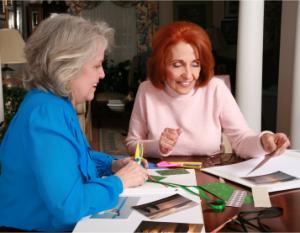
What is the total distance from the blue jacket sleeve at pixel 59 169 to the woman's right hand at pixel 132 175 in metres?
0.11

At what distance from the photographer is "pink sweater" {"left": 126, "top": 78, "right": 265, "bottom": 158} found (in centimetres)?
169

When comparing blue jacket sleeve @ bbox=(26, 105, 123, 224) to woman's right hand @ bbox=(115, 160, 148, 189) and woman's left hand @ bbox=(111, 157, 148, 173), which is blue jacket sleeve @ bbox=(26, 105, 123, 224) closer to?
woman's right hand @ bbox=(115, 160, 148, 189)

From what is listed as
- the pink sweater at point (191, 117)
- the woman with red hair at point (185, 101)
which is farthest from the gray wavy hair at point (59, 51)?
the pink sweater at point (191, 117)

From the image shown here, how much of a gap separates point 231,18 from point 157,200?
234 inches

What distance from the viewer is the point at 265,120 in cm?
418

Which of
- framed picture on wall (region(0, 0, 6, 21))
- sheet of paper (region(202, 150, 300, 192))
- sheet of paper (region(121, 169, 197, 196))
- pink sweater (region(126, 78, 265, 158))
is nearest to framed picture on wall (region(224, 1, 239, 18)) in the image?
framed picture on wall (region(0, 0, 6, 21))

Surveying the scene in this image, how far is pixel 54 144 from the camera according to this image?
87 centimetres

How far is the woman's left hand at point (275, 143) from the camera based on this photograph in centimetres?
131

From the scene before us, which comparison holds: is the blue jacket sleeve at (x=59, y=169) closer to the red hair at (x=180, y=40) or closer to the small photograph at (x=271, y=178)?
the small photograph at (x=271, y=178)

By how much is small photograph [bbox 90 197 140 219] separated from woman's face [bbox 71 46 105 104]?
0.96 feet

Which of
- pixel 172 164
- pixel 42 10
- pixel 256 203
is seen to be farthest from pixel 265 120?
pixel 42 10

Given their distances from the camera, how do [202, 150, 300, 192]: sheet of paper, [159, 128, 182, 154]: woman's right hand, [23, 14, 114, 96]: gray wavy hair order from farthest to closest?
[159, 128, 182, 154]: woman's right hand → [202, 150, 300, 192]: sheet of paper → [23, 14, 114, 96]: gray wavy hair

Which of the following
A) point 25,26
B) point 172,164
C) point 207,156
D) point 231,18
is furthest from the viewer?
point 25,26

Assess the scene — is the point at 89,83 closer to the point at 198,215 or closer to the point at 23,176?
the point at 23,176
